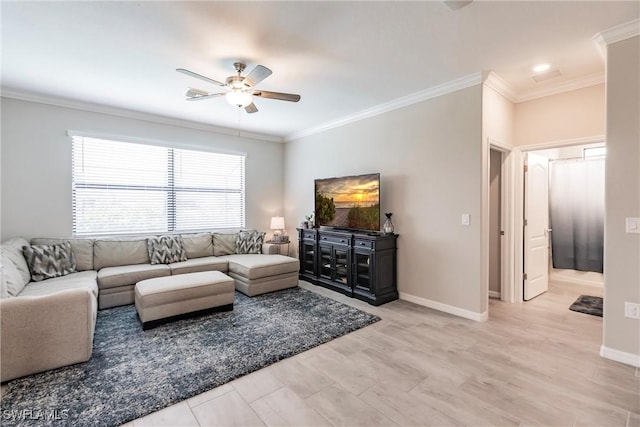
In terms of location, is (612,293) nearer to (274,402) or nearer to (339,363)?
(339,363)

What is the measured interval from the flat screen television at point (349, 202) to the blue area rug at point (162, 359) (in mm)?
1214

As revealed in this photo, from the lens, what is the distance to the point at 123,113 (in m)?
4.45

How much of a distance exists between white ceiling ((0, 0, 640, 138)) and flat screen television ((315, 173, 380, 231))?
118 centimetres

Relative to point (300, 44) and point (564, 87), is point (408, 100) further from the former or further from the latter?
point (300, 44)

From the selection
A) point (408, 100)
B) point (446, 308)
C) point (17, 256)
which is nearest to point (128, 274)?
point (17, 256)

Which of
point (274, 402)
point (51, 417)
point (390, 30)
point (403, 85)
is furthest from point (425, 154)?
point (51, 417)

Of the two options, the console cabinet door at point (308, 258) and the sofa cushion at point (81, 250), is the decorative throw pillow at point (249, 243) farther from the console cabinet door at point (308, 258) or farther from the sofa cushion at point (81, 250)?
the sofa cushion at point (81, 250)

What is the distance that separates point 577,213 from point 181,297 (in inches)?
237

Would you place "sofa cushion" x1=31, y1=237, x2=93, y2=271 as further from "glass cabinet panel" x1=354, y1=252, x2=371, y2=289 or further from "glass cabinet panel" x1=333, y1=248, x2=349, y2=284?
"glass cabinet panel" x1=354, y1=252, x2=371, y2=289

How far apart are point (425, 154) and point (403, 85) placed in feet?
2.85

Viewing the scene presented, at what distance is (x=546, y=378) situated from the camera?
2203 mm

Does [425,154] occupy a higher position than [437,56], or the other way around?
[437,56]

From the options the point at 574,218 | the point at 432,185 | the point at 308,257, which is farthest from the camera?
the point at 308,257

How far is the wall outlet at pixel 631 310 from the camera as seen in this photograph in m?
2.38
